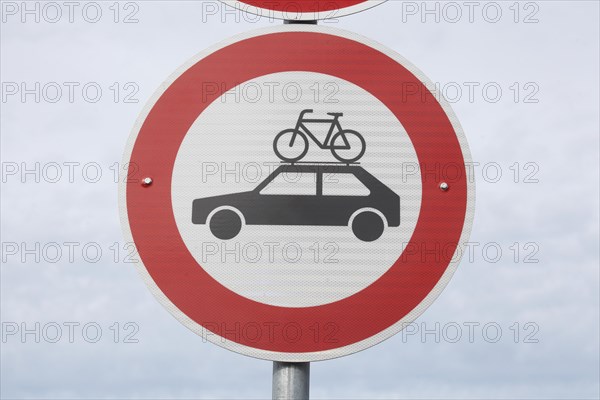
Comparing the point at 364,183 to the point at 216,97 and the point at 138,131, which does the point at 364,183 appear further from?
the point at 138,131

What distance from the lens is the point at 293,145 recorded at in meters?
1.67

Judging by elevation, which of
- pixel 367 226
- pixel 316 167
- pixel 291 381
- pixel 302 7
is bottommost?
pixel 291 381

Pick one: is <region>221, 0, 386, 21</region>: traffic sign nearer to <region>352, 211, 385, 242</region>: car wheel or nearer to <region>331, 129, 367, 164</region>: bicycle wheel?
<region>331, 129, 367, 164</region>: bicycle wheel

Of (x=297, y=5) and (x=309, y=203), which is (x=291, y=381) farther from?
(x=297, y=5)

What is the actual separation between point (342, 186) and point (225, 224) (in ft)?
0.73

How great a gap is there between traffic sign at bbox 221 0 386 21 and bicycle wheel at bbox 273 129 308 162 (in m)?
0.24

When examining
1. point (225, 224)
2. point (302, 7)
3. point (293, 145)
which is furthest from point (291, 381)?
point (302, 7)

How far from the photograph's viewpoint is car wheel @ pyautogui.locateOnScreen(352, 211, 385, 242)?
165 cm

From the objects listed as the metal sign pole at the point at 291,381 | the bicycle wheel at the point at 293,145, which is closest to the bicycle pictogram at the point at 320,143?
the bicycle wheel at the point at 293,145

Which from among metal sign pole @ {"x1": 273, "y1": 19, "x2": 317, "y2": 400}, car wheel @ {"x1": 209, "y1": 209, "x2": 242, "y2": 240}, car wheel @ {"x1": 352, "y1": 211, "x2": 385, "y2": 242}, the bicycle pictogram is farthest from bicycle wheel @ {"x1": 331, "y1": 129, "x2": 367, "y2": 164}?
metal sign pole @ {"x1": 273, "y1": 19, "x2": 317, "y2": 400}

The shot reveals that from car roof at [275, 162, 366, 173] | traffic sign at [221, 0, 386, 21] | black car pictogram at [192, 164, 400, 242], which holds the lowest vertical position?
black car pictogram at [192, 164, 400, 242]

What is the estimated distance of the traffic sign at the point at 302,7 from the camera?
1754mm

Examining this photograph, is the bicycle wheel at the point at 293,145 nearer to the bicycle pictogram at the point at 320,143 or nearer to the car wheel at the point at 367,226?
the bicycle pictogram at the point at 320,143

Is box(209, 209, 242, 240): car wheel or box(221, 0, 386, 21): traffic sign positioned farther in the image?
box(221, 0, 386, 21): traffic sign
